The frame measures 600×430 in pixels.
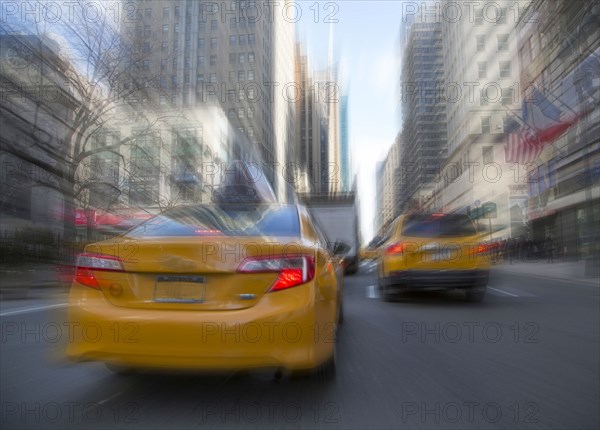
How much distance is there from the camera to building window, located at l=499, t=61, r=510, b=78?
3279cm

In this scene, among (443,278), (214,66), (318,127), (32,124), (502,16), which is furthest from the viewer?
(318,127)

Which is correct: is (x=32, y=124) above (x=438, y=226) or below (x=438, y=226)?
above

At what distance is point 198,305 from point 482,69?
117 ft

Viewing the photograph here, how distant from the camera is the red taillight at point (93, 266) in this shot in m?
2.95

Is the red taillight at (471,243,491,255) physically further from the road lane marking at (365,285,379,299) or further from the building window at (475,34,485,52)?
the building window at (475,34,485,52)

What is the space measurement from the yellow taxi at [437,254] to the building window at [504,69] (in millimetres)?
28992

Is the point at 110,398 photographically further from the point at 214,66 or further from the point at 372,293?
the point at 214,66

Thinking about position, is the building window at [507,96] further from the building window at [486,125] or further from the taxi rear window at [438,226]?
the taxi rear window at [438,226]

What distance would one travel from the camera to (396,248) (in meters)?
8.05

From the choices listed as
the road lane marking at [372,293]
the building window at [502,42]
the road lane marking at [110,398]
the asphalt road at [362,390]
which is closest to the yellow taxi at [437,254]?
the road lane marking at [372,293]

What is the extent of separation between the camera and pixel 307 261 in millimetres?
3041

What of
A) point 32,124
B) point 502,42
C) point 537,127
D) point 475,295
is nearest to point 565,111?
point 537,127

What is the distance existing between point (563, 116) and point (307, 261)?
2589 centimetres

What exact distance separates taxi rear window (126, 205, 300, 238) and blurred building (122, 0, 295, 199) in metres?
15.3
